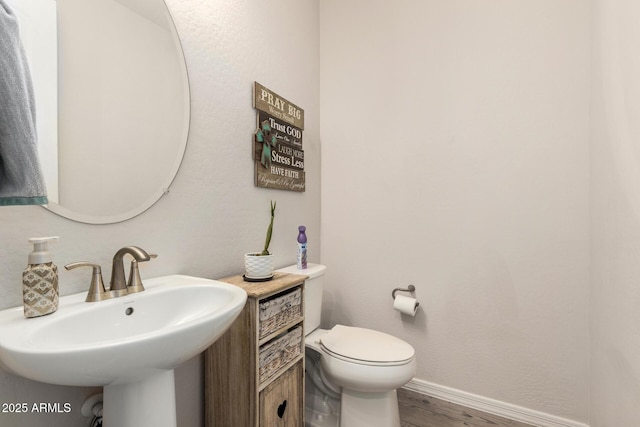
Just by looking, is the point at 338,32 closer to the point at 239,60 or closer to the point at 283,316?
the point at 239,60

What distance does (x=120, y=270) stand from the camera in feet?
2.67

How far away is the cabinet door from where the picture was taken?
1.01 m

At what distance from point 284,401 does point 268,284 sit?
465mm

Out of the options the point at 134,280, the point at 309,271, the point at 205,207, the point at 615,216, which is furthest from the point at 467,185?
the point at 134,280

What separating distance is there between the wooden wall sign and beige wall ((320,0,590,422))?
330mm

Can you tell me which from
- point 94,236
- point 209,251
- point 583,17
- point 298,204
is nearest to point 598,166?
point 583,17

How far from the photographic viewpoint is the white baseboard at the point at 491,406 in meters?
1.42

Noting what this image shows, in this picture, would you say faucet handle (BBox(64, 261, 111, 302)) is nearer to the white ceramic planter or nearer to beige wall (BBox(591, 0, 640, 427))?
the white ceramic planter

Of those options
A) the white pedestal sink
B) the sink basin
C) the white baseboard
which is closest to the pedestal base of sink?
the white pedestal sink

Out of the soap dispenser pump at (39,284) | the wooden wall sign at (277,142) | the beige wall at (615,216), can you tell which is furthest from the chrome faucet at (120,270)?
the beige wall at (615,216)

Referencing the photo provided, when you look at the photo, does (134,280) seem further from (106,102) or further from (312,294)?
(312,294)

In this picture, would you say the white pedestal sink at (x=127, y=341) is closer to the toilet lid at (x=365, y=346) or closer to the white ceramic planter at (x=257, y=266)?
the white ceramic planter at (x=257, y=266)

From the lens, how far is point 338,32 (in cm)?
197

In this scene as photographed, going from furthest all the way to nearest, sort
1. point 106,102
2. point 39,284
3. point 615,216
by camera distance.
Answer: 1. point 615,216
2. point 106,102
3. point 39,284
